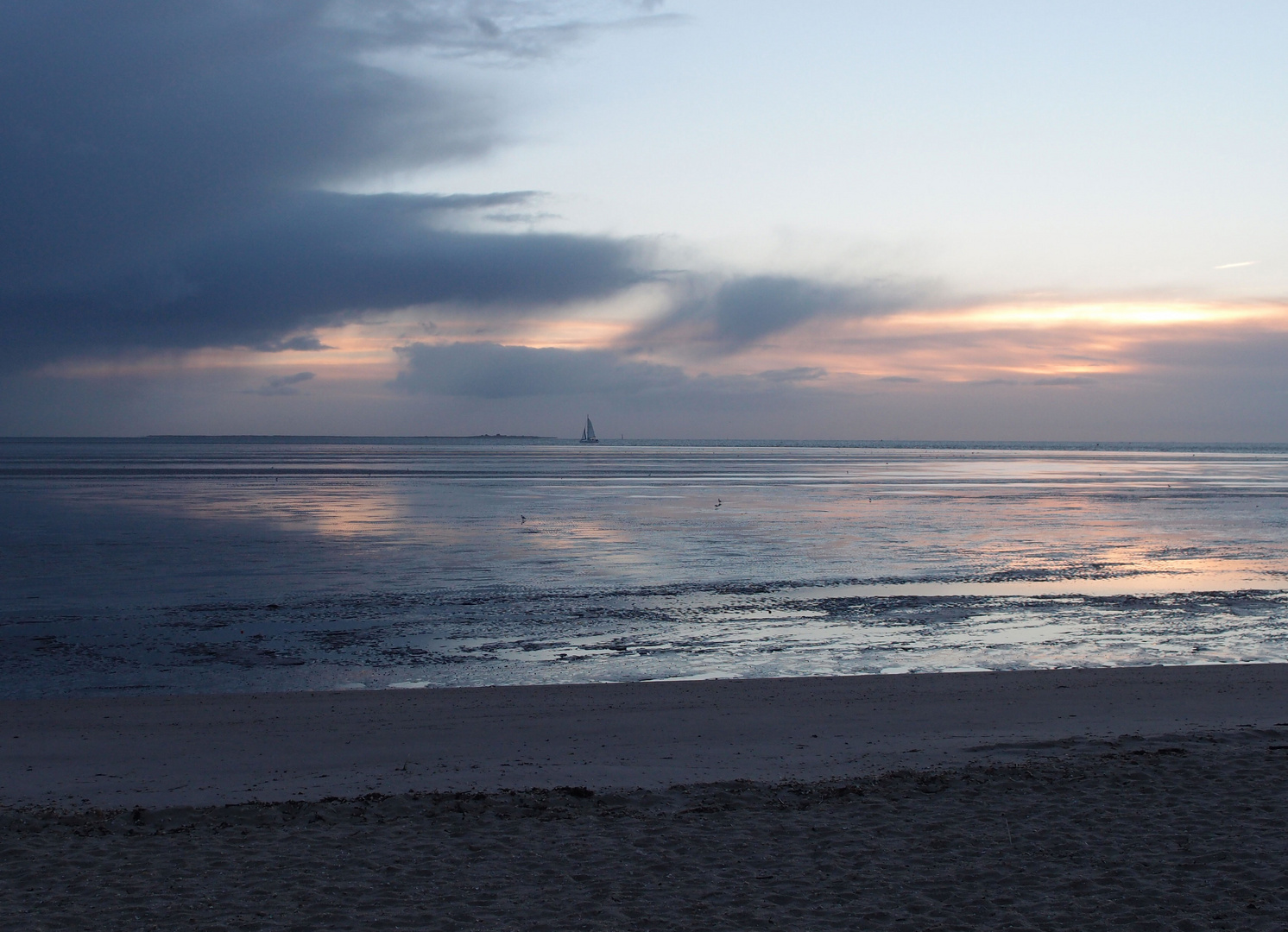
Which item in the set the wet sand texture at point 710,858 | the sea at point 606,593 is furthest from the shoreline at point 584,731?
the sea at point 606,593

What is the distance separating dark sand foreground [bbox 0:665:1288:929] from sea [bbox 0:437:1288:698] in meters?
2.20

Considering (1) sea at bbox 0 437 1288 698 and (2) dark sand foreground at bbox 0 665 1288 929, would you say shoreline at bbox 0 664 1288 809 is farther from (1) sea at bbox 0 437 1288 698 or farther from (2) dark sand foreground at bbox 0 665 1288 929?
(1) sea at bbox 0 437 1288 698

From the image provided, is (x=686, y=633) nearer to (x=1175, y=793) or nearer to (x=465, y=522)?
(x=1175, y=793)

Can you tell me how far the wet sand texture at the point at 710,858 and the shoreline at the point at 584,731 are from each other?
594 millimetres

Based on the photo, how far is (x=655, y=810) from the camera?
7.80m

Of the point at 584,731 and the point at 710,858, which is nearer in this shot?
the point at 710,858

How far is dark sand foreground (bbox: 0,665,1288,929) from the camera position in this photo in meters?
6.01

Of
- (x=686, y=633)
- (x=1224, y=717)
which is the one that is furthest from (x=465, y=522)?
(x=1224, y=717)

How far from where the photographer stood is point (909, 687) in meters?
11.9

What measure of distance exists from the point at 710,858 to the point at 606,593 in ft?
42.5

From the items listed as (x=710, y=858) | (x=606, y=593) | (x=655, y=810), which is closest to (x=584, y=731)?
(x=655, y=810)

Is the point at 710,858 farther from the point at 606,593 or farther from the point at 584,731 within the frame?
the point at 606,593

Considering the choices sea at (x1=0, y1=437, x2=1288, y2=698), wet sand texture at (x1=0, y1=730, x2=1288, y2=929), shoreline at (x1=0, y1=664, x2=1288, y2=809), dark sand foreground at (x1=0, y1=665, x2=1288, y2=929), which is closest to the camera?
wet sand texture at (x1=0, y1=730, x2=1288, y2=929)

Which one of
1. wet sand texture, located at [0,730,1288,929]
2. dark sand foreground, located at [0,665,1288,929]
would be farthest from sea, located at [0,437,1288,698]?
wet sand texture, located at [0,730,1288,929]
